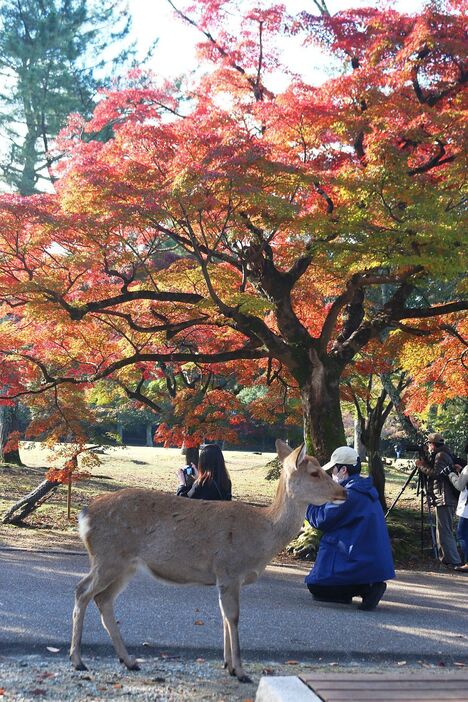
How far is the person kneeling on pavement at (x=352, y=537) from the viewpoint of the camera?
720cm

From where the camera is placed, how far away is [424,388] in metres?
15.7

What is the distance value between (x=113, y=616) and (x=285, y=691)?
1958 mm

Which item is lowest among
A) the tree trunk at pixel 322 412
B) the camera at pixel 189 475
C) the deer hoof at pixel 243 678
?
the deer hoof at pixel 243 678

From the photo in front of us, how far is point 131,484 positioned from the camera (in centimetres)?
2161

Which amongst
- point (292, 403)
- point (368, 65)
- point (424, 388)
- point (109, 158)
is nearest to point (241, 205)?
point (109, 158)

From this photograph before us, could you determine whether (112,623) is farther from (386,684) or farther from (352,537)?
(352,537)

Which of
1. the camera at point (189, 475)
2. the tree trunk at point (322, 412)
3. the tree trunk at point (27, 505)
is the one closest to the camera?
the camera at point (189, 475)

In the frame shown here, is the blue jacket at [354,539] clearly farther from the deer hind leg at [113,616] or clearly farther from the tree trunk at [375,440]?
the tree trunk at [375,440]

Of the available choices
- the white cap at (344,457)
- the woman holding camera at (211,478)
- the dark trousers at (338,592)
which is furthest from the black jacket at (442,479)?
the woman holding camera at (211,478)

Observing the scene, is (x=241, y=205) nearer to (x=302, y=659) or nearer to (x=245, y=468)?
(x=302, y=659)

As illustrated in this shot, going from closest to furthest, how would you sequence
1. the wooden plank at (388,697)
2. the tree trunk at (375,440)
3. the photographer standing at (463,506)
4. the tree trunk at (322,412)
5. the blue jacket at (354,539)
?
1. the wooden plank at (388,697)
2. the blue jacket at (354,539)
3. the photographer standing at (463,506)
4. the tree trunk at (322,412)
5. the tree trunk at (375,440)

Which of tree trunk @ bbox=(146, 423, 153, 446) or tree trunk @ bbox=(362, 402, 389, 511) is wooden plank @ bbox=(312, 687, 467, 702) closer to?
tree trunk @ bbox=(362, 402, 389, 511)

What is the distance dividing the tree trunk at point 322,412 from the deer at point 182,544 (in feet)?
21.0

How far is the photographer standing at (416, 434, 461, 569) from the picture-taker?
1107cm
